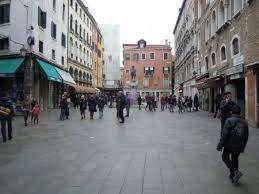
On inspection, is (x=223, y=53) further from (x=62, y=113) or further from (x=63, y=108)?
(x=62, y=113)

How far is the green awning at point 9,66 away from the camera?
2927cm

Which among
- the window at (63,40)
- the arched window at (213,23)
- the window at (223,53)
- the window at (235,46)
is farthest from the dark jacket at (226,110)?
the window at (63,40)

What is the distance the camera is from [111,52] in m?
83.8

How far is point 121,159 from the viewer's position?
9.52 meters

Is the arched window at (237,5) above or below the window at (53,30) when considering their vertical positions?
below

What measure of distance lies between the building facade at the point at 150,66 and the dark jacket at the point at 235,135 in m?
77.1

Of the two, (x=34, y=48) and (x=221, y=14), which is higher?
(x=221, y=14)

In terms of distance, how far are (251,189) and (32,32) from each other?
89.9 feet

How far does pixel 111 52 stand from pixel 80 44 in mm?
31594

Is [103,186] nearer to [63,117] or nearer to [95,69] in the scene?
[63,117]

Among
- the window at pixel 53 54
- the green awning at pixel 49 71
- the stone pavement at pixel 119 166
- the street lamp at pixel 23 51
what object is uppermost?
the window at pixel 53 54

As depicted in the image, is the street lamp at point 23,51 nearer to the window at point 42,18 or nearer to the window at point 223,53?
the window at point 42,18

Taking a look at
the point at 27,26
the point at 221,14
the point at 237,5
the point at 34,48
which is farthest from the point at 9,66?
the point at 237,5

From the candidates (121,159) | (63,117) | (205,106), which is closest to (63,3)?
(205,106)
